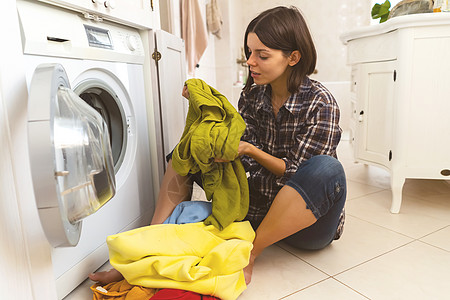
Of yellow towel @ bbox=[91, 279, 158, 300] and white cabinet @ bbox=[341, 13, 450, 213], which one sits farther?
white cabinet @ bbox=[341, 13, 450, 213]

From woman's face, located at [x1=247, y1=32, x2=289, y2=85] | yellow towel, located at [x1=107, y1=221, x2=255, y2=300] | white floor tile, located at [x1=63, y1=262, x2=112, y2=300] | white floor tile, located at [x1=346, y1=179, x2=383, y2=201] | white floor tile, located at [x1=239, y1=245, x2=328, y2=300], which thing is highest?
woman's face, located at [x1=247, y1=32, x2=289, y2=85]

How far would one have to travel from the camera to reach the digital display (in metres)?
1.04

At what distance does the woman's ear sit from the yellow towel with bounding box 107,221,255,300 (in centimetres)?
58

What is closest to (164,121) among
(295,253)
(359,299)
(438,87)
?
(295,253)

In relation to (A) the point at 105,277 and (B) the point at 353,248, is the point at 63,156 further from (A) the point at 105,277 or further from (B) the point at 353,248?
(B) the point at 353,248

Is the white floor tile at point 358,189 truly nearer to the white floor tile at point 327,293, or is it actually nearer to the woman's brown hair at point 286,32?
the white floor tile at point 327,293

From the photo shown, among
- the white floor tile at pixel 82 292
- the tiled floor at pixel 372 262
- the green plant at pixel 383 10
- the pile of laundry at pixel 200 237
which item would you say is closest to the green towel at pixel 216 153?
the pile of laundry at pixel 200 237

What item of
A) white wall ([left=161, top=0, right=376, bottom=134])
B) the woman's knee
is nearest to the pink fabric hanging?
white wall ([left=161, top=0, right=376, bottom=134])

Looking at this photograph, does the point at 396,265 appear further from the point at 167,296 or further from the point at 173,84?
the point at 173,84

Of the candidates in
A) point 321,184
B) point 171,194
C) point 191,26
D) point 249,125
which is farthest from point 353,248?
point 191,26

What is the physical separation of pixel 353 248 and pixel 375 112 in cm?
80

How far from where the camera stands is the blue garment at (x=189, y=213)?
3.51 feet

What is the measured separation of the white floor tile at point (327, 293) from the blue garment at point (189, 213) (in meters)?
0.34

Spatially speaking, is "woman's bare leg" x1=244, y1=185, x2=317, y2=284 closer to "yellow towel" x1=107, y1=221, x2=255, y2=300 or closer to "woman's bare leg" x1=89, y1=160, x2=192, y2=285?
"yellow towel" x1=107, y1=221, x2=255, y2=300
